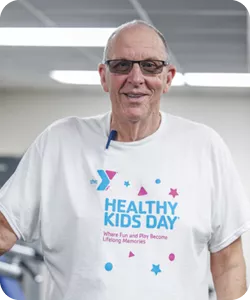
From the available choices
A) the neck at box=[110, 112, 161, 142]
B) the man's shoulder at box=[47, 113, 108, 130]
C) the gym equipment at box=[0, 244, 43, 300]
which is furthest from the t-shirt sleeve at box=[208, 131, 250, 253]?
the gym equipment at box=[0, 244, 43, 300]

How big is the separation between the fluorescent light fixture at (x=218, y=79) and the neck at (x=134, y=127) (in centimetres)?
608

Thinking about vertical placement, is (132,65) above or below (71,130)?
above

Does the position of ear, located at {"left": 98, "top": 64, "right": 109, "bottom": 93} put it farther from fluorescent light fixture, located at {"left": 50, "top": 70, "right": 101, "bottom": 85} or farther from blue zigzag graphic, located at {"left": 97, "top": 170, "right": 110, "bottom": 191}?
fluorescent light fixture, located at {"left": 50, "top": 70, "right": 101, "bottom": 85}

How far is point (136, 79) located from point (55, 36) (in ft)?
13.6

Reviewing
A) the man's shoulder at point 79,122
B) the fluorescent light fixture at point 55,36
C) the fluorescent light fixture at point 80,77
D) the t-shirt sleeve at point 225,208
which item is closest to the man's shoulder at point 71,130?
the man's shoulder at point 79,122

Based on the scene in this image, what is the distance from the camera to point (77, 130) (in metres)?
1.55

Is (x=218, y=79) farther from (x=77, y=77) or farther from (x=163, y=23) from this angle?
(x=163, y=23)

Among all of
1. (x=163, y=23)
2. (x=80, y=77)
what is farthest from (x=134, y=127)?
(x=80, y=77)

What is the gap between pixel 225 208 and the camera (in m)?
1.49

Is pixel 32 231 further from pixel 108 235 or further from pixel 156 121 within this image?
pixel 156 121

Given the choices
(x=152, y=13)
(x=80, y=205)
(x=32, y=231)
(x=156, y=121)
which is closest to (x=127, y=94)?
(x=156, y=121)

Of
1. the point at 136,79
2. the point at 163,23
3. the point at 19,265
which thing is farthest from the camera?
the point at 19,265

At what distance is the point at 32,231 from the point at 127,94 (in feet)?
1.10

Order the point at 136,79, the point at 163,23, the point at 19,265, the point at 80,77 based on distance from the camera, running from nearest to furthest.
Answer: the point at 136,79
the point at 163,23
the point at 19,265
the point at 80,77
